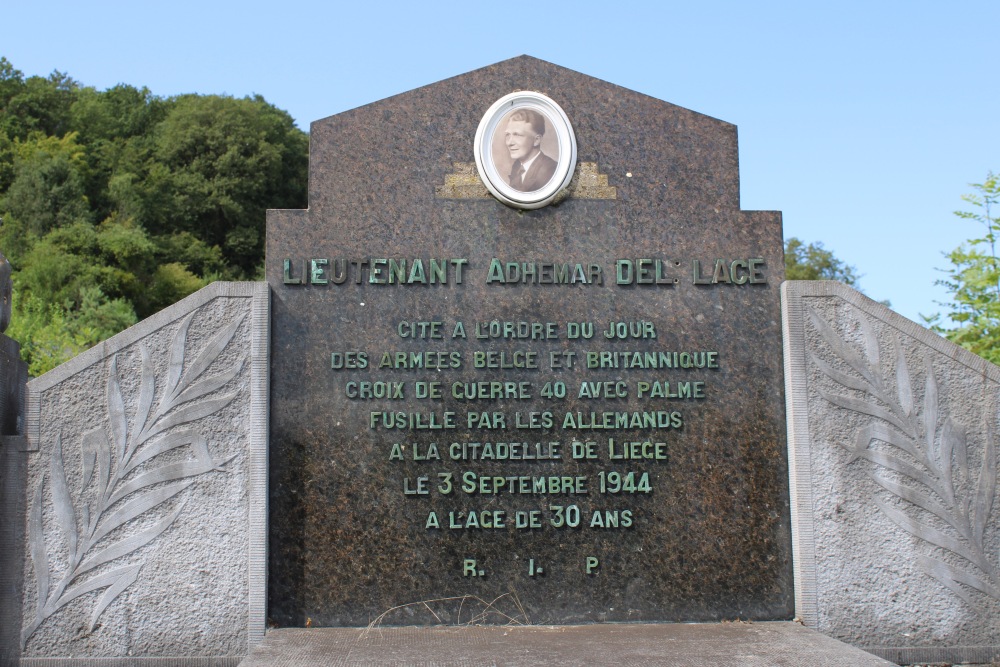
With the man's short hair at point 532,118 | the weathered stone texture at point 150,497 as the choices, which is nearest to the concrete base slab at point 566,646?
the weathered stone texture at point 150,497

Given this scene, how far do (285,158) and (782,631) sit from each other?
118ft

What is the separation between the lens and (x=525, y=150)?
7570 millimetres

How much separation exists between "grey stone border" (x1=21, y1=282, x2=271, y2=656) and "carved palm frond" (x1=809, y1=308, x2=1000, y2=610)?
433 cm

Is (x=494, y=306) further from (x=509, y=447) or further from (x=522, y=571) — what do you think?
(x=522, y=571)

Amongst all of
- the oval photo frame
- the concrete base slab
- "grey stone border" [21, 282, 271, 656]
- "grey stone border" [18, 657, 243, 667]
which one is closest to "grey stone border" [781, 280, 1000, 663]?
the concrete base slab

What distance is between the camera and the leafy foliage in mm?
30406

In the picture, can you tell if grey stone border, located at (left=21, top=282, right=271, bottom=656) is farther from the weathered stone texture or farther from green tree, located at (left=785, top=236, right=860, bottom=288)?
green tree, located at (left=785, top=236, right=860, bottom=288)

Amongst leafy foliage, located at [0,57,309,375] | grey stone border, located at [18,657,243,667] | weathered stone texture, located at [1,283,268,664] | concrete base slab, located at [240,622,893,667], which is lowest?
grey stone border, located at [18,657,243,667]

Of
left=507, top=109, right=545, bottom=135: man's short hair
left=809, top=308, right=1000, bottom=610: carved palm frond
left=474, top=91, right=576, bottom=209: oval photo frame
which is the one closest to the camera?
left=809, top=308, right=1000, bottom=610: carved palm frond

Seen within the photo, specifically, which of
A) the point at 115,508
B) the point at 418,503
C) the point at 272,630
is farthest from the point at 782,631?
the point at 115,508

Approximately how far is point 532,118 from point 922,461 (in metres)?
4.14

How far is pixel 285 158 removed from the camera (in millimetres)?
39531

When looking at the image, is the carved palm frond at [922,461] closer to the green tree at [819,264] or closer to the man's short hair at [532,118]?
the man's short hair at [532,118]

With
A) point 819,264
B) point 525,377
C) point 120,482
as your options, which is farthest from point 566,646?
point 819,264
